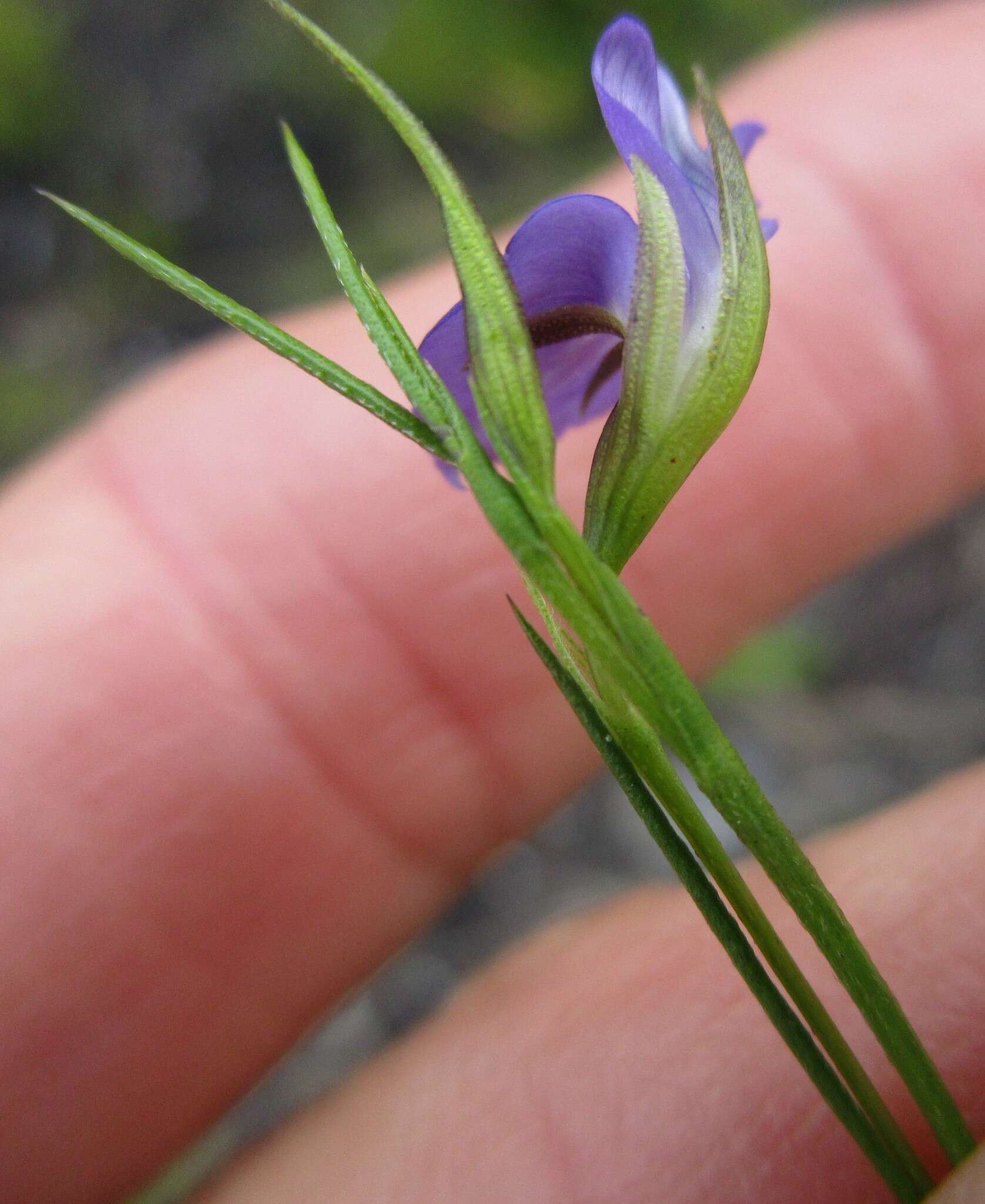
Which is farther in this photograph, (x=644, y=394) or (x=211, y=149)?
(x=211, y=149)

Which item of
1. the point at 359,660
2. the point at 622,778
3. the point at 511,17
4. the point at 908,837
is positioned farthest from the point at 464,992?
the point at 511,17

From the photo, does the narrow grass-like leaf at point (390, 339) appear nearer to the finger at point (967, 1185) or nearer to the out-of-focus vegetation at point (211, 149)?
the finger at point (967, 1185)

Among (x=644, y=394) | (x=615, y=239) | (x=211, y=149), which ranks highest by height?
(x=211, y=149)

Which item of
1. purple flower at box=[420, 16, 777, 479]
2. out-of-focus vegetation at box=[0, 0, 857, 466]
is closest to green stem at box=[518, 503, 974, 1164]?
purple flower at box=[420, 16, 777, 479]

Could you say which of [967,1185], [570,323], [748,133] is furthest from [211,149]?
[967,1185]

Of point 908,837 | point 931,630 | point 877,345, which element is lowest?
point 931,630

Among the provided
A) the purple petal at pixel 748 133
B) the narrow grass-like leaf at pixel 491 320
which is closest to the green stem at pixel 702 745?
the narrow grass-like leaf at pixel 491 320

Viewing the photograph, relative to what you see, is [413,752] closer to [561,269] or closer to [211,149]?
[561,269]

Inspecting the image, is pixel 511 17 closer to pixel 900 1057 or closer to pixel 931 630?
pixel 931 630
